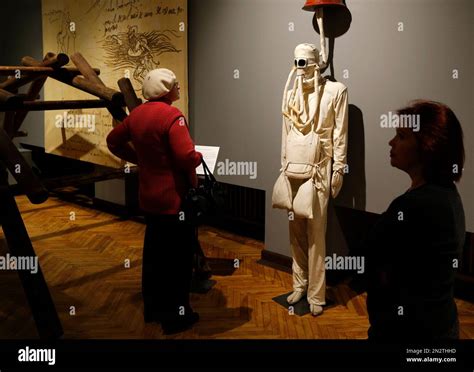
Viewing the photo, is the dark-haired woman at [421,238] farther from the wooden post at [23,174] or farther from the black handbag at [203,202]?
the wooden post at [23,174]

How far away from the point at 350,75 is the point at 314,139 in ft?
2.54

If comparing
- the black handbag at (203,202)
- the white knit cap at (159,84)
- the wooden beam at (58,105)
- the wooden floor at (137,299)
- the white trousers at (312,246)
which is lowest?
the wooden floor at (137,299)

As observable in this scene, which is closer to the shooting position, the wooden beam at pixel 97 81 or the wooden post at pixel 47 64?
the wooden post at pixel 47 64

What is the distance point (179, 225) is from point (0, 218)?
114 cm

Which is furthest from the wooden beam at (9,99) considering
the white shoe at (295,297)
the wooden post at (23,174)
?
the white shoe at (295,297)

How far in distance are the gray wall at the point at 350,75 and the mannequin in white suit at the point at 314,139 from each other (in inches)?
16.9

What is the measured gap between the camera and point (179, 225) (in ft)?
12.2

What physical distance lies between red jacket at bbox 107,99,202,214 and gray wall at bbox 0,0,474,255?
1483 millimetres

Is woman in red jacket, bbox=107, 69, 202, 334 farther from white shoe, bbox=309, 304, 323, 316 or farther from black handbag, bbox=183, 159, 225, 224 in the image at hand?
white shoe, bbox=309, 304, 323, 316

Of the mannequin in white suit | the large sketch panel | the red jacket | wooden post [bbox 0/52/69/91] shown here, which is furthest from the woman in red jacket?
the large sketch panel

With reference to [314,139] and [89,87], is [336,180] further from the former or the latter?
[89,87]

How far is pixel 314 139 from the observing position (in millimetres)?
3959

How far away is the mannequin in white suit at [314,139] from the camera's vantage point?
3.96 metres

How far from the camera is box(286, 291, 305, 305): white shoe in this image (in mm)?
4352
